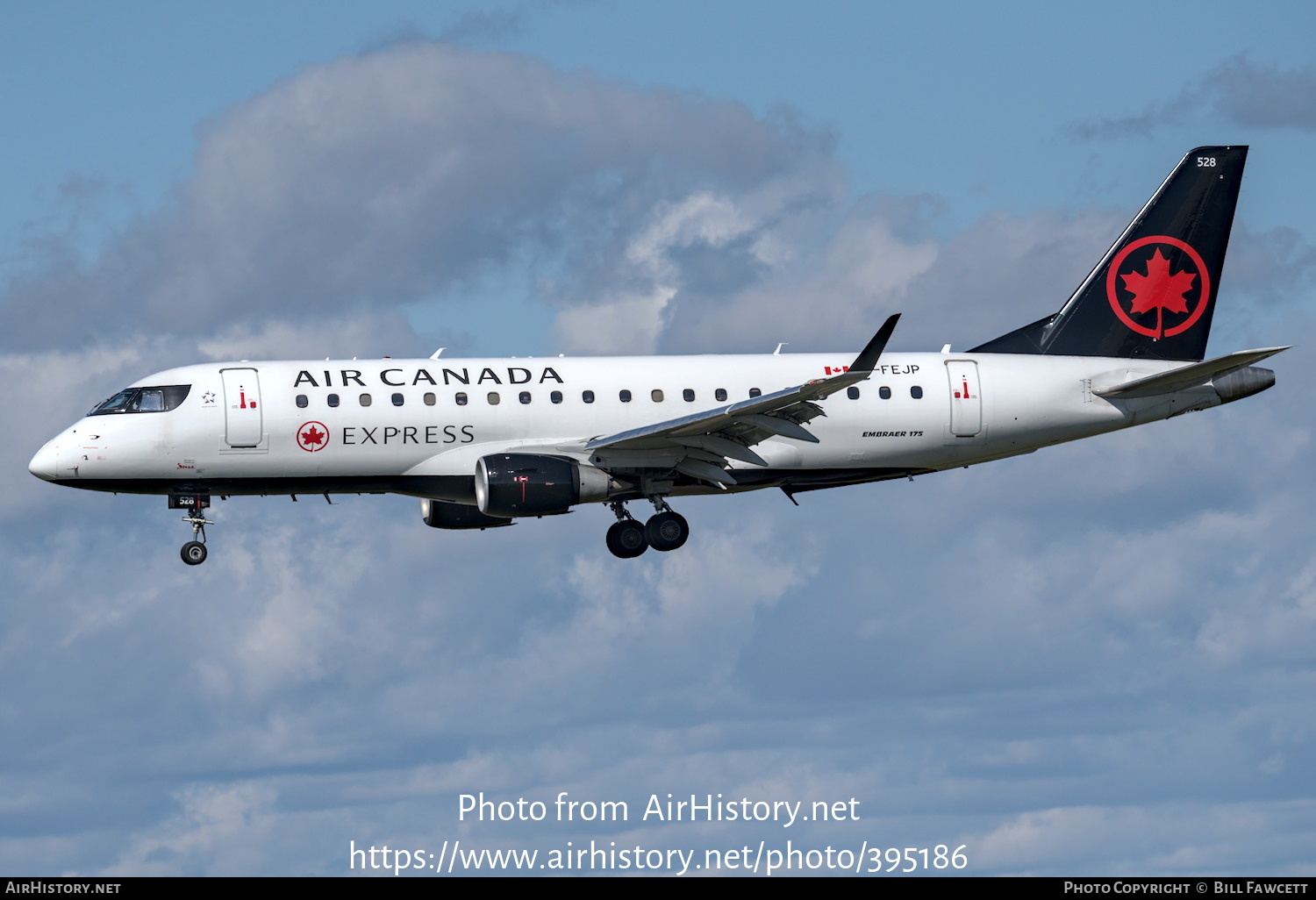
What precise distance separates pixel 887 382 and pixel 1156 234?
9.35 m

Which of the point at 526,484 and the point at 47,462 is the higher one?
the point at 47,462

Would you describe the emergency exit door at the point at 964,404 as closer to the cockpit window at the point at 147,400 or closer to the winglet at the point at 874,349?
the winglet at the point at 874,349

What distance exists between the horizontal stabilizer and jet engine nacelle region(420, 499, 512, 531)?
1615 centimetres

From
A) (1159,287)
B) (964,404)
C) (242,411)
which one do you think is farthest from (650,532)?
(1159,287)

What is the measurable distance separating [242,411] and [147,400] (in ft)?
8.07

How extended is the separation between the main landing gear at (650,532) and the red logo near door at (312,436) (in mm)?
7346

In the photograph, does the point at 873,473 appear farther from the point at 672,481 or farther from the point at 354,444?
the point at 354,444

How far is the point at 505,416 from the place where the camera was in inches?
1608

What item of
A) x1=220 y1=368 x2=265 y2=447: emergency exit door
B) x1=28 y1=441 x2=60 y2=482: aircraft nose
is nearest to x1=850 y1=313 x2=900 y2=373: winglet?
x1=220 y1=368 x2=265 y2=447: emergency exit door

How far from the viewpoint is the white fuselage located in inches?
1587

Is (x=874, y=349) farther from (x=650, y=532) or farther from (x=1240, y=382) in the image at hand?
(x=1240, y=382)

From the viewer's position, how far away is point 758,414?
3841cm

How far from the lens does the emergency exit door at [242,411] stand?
132 feet
